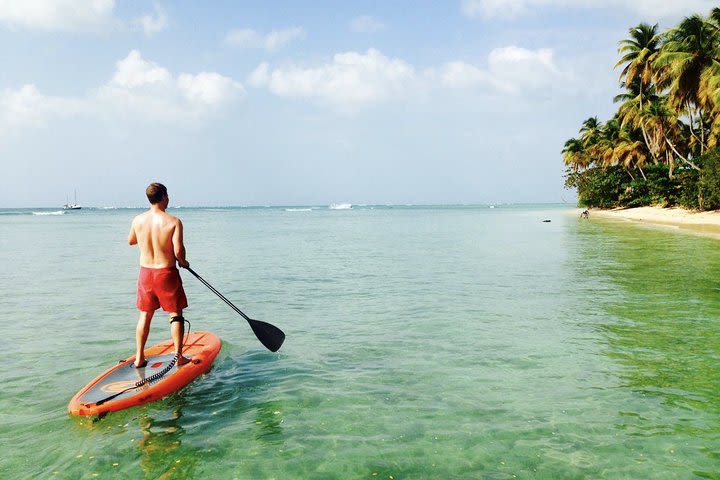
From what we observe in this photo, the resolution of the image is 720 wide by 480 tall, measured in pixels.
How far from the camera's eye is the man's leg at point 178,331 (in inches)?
251

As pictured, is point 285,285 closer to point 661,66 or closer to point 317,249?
point 317,249

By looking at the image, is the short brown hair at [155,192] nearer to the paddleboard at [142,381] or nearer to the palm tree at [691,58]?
the paddleboard at [142,381]

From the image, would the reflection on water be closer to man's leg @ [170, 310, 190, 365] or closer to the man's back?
man's leg @ [170, 310, 190, 365]

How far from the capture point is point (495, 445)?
16.1ft

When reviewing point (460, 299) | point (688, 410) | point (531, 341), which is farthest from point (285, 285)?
point (688, 410)

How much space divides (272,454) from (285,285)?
1058 centimetres

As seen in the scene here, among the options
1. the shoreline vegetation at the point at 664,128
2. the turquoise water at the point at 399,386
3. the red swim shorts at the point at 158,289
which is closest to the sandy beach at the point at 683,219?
the shoreline vegetation at the point at 664,128

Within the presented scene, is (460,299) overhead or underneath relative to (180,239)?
underneath

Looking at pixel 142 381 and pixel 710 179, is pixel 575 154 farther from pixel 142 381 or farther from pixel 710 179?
pixel 142 381

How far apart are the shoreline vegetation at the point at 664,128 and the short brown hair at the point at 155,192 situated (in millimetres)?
34530

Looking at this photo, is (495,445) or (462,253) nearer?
(495,445)

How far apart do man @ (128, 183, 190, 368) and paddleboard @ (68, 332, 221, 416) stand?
0.38m

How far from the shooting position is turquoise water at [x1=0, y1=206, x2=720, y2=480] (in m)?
4.67

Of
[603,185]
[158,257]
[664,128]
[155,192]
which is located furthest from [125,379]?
[603,185]
